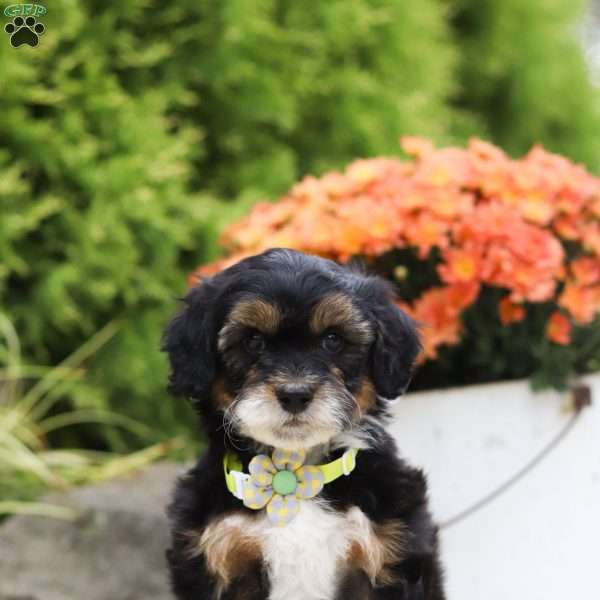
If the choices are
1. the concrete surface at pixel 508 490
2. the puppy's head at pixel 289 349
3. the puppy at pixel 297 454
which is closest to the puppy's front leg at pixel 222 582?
the puppy at pixel 297 454

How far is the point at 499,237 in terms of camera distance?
4301mm

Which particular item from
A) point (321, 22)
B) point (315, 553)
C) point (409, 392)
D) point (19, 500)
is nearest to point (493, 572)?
point (409, 392)

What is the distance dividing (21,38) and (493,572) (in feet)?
12.8

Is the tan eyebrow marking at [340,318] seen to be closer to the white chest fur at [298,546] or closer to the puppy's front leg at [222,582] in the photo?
the white chest fur at [298,546]

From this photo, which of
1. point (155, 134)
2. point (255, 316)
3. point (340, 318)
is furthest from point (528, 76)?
point (255, 316)

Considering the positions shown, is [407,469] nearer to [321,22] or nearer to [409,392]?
[409,392]

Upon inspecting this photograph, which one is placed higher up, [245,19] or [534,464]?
[245,19]

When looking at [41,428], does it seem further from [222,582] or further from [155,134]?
[222,582]

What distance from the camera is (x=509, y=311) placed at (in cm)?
438

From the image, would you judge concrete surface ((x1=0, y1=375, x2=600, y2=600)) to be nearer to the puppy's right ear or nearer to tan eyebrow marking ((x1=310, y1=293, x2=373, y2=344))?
tan eyebrow marking ((x1=310, y1=293, x2=373, y2=344))

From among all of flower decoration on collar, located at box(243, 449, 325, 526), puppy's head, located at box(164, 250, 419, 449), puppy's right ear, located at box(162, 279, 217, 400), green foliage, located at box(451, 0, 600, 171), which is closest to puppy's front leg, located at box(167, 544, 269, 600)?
flower decoration on collar, located at box(243, 449, 325, 526)

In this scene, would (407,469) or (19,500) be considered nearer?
(407,469)

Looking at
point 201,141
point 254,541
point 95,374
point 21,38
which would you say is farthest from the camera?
point 201,141

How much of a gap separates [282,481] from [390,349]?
0.56m
